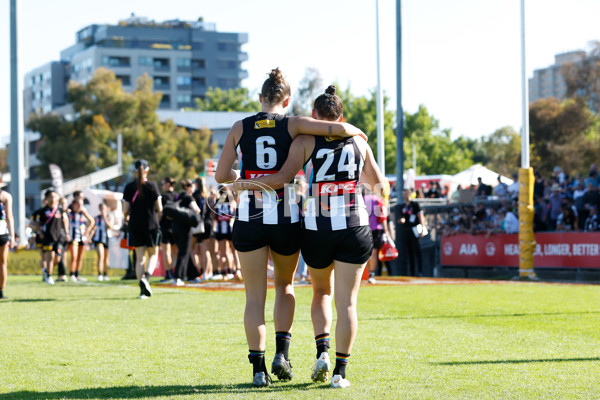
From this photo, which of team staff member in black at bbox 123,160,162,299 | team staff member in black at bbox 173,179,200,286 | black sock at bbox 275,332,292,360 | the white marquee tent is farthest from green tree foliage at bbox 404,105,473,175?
black sock at bbox 275,332,292,360

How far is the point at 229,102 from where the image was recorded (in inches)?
4058

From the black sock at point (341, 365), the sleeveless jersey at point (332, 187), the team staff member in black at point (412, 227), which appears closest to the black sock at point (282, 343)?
the black sock at point (341, 365)

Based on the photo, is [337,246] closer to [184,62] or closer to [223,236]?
[223,236]

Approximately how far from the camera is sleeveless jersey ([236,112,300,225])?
18.4 ft

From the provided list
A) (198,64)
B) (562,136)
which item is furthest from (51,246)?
(198,64)

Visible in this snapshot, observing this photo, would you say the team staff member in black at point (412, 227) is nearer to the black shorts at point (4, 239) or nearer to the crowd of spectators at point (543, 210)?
the crowd of spectators at point (543, 210)

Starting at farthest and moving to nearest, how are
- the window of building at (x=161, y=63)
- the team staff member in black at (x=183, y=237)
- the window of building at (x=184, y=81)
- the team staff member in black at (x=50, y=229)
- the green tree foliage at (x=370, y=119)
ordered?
1. the window of building at (x=184, y=81)
2. the window of building at (x=161, y=63)
3. the green tree foliage at (x=370, y=119)
4. the team staff member in black at (x=50, y=229)
5. the team staff member in black at (x=183, y=237)

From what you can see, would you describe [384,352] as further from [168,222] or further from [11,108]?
[11,108]

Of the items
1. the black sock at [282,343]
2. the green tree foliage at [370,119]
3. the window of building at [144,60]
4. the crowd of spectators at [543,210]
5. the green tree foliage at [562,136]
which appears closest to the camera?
the black sock at [282,343]

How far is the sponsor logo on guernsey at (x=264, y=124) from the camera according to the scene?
18.5 ft

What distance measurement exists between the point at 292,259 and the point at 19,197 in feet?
54.5

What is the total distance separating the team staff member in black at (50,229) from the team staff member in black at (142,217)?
16.7 feet

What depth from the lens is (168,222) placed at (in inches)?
695

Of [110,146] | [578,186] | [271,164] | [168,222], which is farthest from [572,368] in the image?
[110,146]
